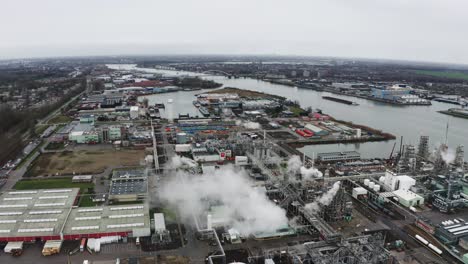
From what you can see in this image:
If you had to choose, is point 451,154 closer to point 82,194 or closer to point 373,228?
point 373,228

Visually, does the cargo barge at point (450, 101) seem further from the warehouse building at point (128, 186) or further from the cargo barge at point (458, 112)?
the warehouse building at point (128, 186)

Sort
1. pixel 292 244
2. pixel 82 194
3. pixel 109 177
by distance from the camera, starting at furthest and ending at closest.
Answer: pixel 109 177 < pixel 82 194 < pixel 292 244

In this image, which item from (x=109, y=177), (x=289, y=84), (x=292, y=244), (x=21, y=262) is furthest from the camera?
(x=289, y=84)

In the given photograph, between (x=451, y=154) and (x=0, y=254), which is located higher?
(x=451, y=154)

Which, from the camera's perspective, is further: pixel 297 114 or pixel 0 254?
pixel 297 114

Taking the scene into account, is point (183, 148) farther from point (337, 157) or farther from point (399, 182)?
point (399, 182)

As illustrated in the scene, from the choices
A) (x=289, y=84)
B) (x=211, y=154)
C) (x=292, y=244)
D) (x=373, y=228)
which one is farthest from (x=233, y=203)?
(x=289, y=84)

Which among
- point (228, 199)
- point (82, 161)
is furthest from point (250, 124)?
point (228, 199)
